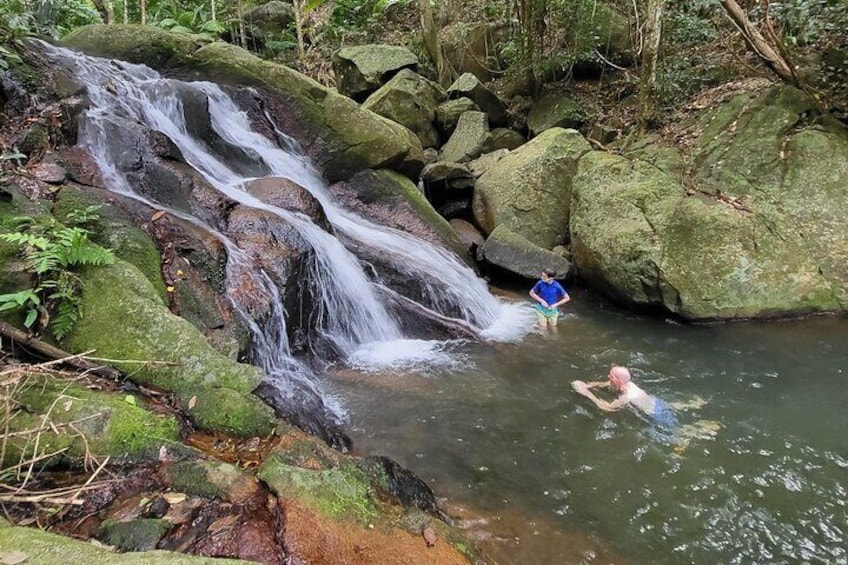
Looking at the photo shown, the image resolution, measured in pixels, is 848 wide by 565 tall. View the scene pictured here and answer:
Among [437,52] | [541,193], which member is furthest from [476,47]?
[541,193]

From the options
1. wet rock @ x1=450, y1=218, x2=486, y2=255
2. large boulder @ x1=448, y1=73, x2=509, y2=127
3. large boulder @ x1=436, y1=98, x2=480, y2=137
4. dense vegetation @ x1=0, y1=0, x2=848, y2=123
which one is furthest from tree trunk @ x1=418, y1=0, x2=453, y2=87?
wet rock @ x1=450, y1=218, x2=486, y2=255

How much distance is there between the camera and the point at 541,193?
1062 centimetres

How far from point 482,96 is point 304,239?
8762 millimetres

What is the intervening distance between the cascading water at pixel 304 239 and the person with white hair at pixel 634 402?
2.12m

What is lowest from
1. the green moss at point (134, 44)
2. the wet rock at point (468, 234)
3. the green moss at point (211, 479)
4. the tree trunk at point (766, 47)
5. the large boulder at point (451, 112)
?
the wet rock at point (468, 234)

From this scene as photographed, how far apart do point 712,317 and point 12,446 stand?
818 centimetres

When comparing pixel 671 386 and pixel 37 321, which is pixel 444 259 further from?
pixel 37 321

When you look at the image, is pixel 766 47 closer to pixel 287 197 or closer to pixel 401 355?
pixel 401 355

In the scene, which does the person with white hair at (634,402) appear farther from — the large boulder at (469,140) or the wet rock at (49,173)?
the large boulder at (469,140)

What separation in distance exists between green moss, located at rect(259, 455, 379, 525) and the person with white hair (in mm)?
3415

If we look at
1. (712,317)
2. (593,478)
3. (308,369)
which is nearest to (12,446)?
(308,369)

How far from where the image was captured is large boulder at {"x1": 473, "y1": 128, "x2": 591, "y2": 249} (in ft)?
34.8

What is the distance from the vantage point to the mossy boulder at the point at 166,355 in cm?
363

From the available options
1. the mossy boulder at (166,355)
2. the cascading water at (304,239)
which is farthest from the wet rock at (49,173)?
the mossy boulder at (166,355)
